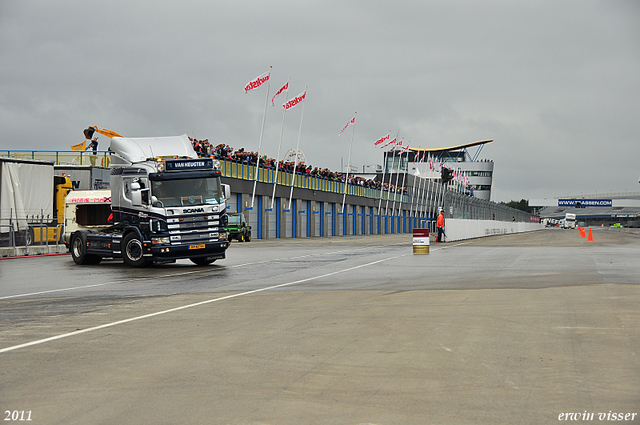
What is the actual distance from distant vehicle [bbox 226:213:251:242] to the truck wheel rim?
83.7 ft

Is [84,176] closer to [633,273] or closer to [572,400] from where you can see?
[633,273]

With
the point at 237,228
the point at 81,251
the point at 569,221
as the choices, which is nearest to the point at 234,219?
the point at 237,228

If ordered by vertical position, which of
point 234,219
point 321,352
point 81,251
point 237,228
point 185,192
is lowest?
point 321,352

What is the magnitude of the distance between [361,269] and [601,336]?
1249 cm

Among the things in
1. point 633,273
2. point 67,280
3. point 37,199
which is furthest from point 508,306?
point 37,199

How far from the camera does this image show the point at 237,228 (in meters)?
49.1

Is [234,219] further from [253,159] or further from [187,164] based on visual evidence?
[187,164]

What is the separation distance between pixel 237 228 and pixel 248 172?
7873 millimetres

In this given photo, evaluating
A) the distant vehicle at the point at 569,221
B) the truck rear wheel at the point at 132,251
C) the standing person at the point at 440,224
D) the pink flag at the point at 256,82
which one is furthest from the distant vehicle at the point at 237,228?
the distant vehicle at the point at 569,221

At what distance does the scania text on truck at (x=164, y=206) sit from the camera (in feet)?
69.6

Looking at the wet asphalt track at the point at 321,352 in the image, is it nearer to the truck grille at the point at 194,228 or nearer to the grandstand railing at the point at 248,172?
the truck grille at the point at 194,228

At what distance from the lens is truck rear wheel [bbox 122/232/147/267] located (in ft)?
71.8

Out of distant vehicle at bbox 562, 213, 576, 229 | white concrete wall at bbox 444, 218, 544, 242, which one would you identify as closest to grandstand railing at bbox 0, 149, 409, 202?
white concrete wall at bbox 444, 218, 544, 242

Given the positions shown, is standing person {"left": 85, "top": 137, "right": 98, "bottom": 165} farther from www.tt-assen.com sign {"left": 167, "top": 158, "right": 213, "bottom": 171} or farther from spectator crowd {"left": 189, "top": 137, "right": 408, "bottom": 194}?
www.tt-assen.com sign {"left": 167, "top": 158, "right": 213, "bottom": 171}
